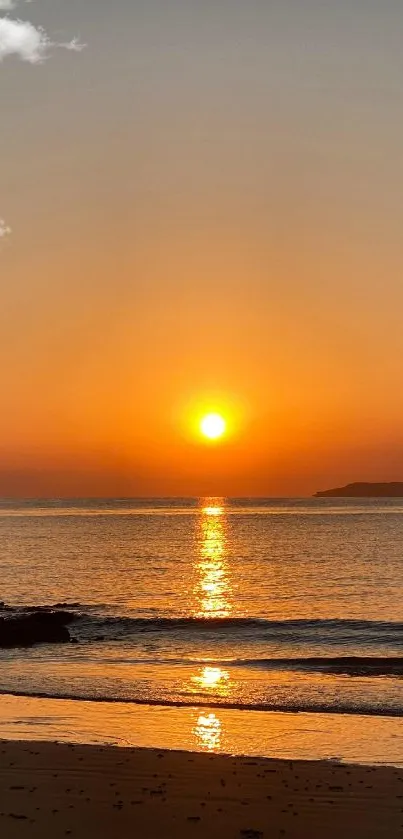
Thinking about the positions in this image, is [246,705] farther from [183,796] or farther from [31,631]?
[31,631]

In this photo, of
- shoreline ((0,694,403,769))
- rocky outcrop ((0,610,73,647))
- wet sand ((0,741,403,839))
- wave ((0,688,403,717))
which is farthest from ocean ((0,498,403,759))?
wet sand ((0,741,403,839))

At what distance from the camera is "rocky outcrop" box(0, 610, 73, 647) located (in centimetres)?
3994

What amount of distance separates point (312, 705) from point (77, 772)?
10808mm

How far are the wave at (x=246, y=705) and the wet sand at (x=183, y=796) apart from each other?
6717 mm

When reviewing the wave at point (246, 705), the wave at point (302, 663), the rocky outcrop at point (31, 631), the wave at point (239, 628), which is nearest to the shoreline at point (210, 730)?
the wave at point (246, 705)

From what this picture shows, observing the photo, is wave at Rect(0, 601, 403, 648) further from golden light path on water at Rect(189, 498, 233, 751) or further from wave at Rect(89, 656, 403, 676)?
wave at Rect(89, 656, 403, 676)

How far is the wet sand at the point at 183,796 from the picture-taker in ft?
46.6

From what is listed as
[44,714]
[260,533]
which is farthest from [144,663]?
[260,533]

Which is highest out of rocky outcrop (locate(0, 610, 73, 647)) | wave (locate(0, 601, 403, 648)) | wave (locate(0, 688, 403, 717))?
rocky outcrop (locate(0, 610, 73, 647))

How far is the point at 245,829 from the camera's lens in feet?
46.7

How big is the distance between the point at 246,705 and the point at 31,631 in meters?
18.1

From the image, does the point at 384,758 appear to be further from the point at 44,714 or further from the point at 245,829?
the point at 44,714

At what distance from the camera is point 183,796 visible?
1603 centimetres

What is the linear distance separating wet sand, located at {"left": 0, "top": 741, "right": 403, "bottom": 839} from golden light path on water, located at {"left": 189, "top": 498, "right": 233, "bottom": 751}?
7.96 feet
